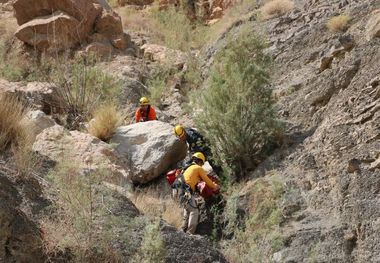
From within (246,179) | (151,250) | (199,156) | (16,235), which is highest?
(199,156)

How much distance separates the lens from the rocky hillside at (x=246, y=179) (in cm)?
684

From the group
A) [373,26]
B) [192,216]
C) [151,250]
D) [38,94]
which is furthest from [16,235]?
[373,26]

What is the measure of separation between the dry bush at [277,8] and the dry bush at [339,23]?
2.75 meters

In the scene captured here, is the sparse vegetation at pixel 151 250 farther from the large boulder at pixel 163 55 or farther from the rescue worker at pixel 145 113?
the large boulder at pixel 163 55

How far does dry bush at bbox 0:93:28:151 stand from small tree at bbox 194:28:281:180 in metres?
2.80

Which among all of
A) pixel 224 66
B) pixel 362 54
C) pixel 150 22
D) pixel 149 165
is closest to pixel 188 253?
pixel 149 165

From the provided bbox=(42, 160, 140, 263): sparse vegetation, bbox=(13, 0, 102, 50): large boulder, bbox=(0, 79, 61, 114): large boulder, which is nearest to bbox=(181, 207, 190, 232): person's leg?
bbox=(42, 160, 140, 263): sparse vegetation

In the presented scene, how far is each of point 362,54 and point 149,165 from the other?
379cm

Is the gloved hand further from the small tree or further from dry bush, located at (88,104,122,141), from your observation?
dry bush, located at (88,104,122,141)

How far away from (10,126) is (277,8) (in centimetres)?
825

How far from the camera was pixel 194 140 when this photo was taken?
417 inches

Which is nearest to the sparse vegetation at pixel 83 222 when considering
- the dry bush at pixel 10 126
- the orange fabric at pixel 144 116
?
the dry bush at pixel 10 126

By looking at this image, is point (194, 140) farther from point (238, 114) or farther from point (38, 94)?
point (38, 94)

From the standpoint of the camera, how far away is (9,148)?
8.23m
